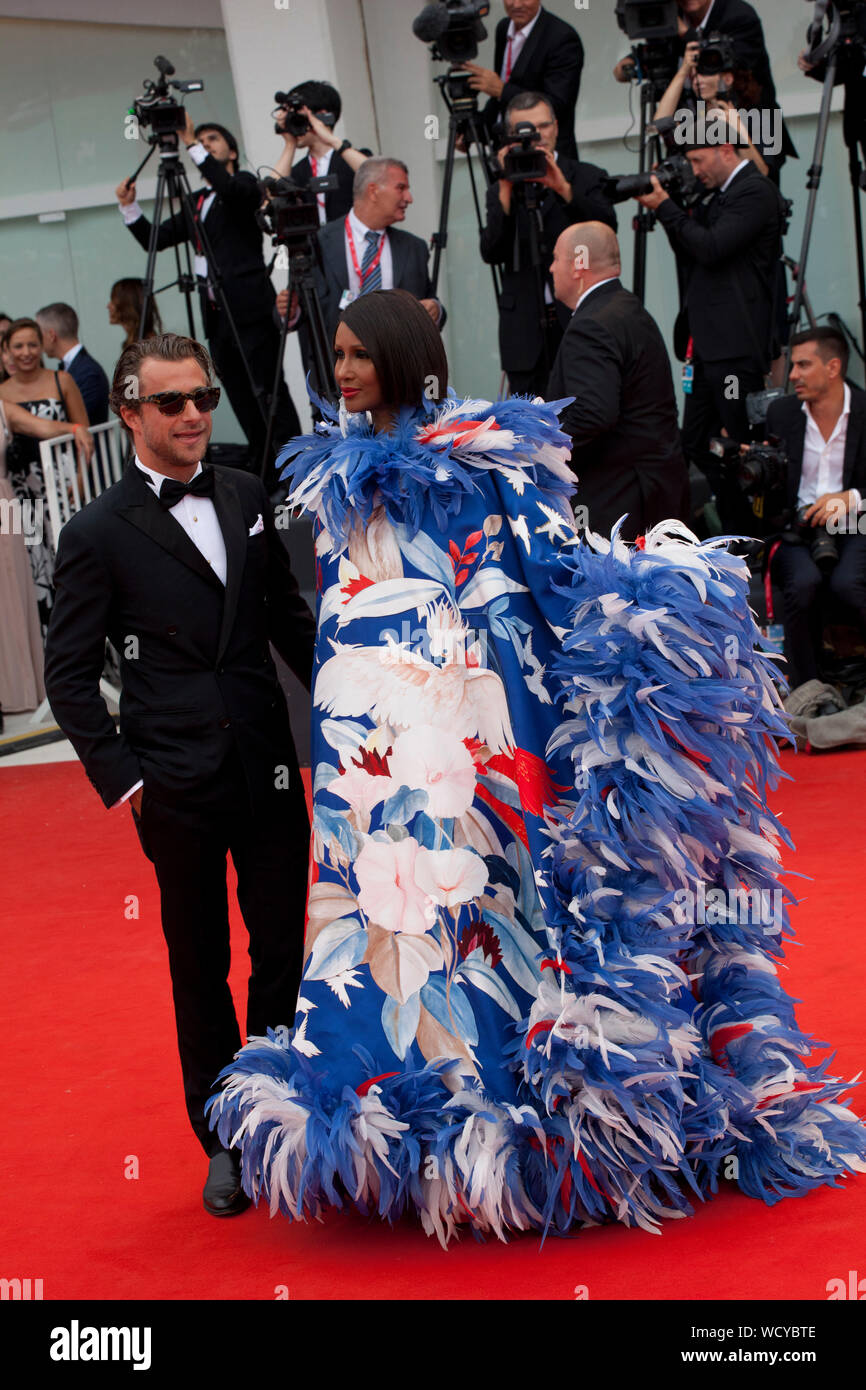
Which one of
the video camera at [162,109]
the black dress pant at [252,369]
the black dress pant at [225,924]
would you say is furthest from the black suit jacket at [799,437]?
the black dress pant at [225,924]

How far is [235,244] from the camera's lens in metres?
7.59

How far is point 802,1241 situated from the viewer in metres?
2.47

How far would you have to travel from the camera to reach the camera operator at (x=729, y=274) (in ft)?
19.9

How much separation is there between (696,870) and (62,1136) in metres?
1.50

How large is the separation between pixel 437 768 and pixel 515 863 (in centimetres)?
21

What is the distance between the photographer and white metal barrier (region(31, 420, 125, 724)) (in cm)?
764

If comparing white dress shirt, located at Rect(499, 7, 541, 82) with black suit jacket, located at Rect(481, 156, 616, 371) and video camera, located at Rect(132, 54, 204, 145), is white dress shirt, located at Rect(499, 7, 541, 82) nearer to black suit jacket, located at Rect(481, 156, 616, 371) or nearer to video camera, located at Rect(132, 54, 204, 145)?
black suit jacket, located at Rect(481, 156, 616, 371)

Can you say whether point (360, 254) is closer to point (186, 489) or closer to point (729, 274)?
point (729, 274)

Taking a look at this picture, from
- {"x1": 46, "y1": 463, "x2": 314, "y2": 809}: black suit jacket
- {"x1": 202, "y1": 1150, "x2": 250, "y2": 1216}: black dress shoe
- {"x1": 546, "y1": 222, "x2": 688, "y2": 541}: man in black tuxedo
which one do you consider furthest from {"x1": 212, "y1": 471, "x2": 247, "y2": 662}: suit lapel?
{"x1": 546, "y1": 222, "x2": 688, "y2": 541}: man in black tuxedo

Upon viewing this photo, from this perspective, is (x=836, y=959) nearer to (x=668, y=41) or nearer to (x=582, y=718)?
(x=582, y=718)

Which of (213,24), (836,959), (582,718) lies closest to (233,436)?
(213,24)

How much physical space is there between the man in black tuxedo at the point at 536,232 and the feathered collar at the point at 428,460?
3.63 m

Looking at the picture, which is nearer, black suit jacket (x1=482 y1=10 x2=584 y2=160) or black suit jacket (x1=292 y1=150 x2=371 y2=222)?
black suit jacket (x1=482 y1=10 x2=584 y2=160)

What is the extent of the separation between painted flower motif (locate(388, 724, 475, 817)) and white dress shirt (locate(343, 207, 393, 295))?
13.9 ft
